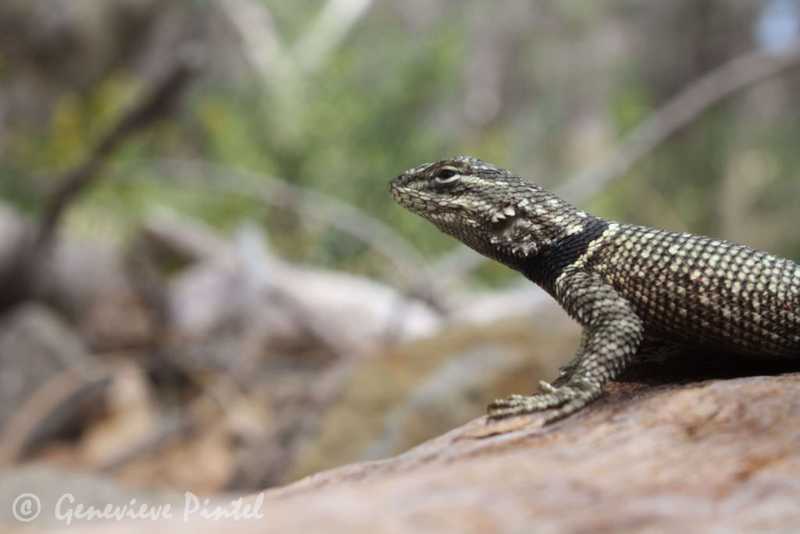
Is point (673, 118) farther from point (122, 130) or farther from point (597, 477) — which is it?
point (597, 477)

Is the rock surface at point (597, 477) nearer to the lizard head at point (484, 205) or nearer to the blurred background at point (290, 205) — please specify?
the lizard head at point (484, 205)

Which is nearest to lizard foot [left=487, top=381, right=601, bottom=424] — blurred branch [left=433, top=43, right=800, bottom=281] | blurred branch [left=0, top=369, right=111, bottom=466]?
blurred branch [left=433, top=43, right=800, bottom=281]

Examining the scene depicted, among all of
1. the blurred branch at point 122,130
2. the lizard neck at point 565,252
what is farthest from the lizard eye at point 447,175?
the blurred branch at point 122,130

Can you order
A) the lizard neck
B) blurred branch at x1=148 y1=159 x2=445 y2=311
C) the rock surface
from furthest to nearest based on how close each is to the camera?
blurred branch at x1=148 y1=159 x2=445 y2=311 < the lizard neck < the rock surface

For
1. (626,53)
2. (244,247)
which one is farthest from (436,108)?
(626,53)

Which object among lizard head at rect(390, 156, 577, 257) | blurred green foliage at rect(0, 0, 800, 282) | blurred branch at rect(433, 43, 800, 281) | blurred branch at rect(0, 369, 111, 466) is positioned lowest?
lizard head at rect(390, 156, 577, 257)

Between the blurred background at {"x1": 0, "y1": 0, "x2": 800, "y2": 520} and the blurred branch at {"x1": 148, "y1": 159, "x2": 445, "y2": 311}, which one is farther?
the blurred branch at {"x1": 148, "y1": 159, "x2": 445, "y2": 311}

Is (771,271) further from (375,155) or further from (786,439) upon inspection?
(375,155)

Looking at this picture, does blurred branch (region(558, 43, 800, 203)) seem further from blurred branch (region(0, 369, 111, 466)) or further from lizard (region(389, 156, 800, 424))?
lizard (region(389, 156, 800, 424))
